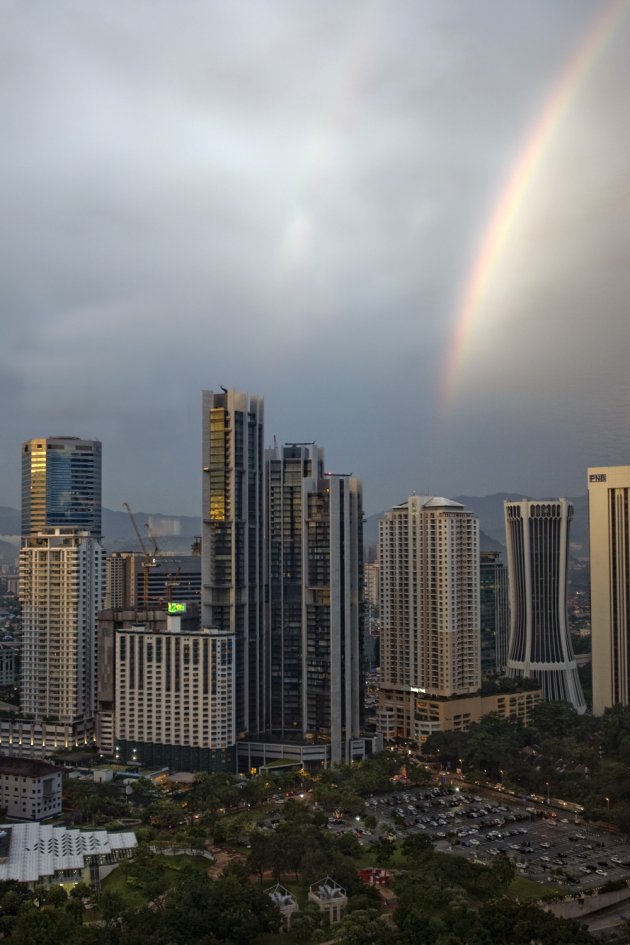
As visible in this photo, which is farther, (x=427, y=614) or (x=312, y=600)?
(x=427, y=614)

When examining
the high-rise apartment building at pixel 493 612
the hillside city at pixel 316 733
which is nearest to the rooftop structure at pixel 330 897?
the hillside city at pixel 316 733

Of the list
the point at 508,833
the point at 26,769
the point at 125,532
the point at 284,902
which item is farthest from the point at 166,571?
the point at 125,532

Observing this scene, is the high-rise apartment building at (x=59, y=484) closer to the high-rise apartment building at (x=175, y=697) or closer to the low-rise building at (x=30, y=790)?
the high-rise apartment building at (x=175, y=697)

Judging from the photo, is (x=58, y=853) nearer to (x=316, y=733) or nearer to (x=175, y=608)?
(x=175, y=608)

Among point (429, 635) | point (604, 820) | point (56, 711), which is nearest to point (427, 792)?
point (604, 820)

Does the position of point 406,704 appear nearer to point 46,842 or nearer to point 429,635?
point 429,635

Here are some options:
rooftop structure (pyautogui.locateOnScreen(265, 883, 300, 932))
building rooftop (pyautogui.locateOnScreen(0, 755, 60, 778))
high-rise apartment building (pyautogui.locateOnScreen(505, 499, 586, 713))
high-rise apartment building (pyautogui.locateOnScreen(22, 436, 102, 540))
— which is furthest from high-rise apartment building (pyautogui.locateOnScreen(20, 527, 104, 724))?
high-rise apartment building (pyautogui.locateOnScreen(22, 436, 102, 540))
